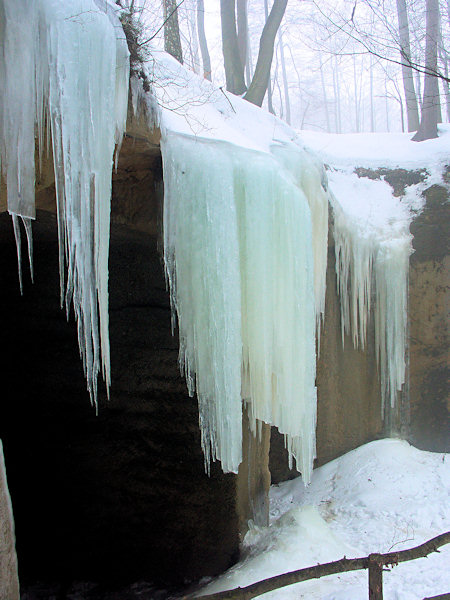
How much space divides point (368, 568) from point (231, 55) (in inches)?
348

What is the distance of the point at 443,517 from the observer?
185 inches

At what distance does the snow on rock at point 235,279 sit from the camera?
3336 mm

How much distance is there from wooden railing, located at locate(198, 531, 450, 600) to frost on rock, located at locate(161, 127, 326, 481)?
5.05 ft

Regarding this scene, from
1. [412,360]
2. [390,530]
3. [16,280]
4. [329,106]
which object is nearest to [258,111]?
[16,280]

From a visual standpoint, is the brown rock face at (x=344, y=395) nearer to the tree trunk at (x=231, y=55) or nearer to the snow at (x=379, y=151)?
the snow at (x=379, y=151)

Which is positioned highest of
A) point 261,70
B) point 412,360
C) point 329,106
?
point 329,106

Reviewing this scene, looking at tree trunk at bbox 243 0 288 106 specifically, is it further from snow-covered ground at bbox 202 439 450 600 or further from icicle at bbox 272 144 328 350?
snow-covered ground at bbox 202 439 450 600

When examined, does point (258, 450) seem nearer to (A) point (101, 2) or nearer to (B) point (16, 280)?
(B) point (16, 280)

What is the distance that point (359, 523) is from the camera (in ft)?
16.0

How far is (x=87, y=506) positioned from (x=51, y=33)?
4016 mm

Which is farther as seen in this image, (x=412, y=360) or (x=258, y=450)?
(x=412, y=360)

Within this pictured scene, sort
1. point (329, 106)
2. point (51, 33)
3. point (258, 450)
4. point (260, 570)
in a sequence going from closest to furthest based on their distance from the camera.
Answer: point (51, 33) → point (260, 570) → point (258, 450) → point (329, 106)

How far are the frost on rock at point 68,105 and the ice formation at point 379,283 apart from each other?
11.2 ft

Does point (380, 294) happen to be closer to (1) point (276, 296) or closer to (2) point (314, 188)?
(2) point (314, 188)
